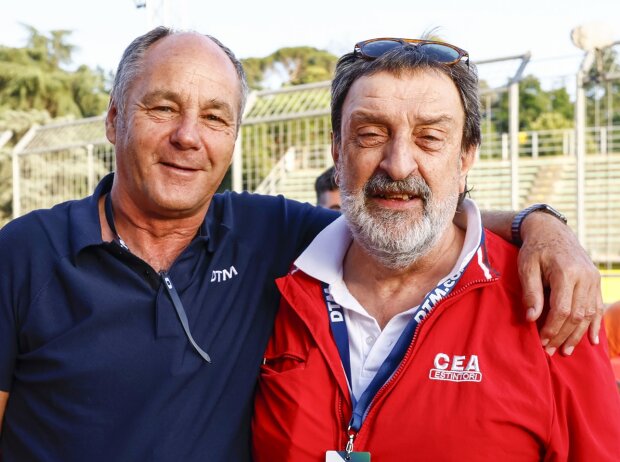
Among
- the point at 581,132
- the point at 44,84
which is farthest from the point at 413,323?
the point at 44,84

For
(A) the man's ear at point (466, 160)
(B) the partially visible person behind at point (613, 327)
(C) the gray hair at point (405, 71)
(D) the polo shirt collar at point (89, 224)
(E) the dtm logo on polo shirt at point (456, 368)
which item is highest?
(C) the gray hair at point (405, 71)

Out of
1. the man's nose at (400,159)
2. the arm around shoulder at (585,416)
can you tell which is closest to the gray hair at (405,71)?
the man's nose at (400,159)

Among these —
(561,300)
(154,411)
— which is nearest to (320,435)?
(154,411)

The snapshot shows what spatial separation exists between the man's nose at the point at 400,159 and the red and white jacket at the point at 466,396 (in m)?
0.36

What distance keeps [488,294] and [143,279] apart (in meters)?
1.12

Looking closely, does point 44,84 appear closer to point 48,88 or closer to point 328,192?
point 48,88

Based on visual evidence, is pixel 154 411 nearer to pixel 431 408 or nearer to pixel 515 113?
pixel 431 408

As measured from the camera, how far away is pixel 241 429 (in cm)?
245

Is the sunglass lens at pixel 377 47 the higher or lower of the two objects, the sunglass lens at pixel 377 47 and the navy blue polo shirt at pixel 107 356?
the higher

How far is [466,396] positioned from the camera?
7.09 ft

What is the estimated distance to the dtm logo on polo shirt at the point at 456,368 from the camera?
2180 mm

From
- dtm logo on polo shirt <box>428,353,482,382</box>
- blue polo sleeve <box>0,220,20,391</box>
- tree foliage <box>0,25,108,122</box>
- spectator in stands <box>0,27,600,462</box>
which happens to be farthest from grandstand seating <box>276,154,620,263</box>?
tree foliage <box>0,25,108,122</box>

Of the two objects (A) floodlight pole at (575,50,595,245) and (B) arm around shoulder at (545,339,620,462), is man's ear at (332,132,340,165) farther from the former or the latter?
(A) floodlight pole at (575,50,595,245)

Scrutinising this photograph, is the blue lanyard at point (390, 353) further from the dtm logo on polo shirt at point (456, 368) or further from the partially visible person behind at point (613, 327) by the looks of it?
the partially visible person behind at point (613, 327)
